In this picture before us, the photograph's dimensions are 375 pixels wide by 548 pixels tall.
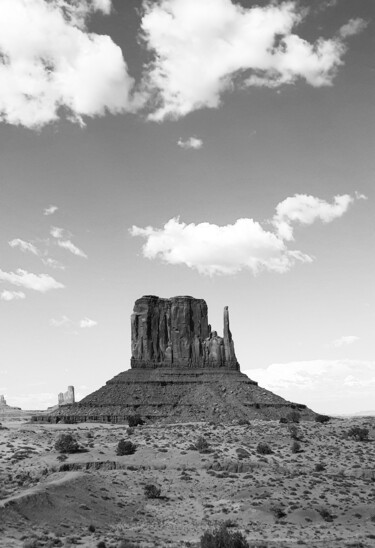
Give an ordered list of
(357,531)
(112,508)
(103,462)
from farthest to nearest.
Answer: (103,462) < (112,508) < (357,531)

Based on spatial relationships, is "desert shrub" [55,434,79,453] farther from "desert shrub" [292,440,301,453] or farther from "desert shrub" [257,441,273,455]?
"desert shrub" [292,440,301,453]

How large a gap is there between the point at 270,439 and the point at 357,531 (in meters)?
36.0

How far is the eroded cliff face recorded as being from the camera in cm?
14162

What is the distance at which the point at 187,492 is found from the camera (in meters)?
59.1

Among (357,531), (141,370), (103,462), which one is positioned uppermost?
(141,370)

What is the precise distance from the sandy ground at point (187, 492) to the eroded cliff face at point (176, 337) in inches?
2139

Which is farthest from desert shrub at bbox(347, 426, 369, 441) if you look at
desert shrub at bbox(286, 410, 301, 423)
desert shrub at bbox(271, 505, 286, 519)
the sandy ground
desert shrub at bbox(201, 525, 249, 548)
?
desert shrub at bbox(201, 525, 249, 548)

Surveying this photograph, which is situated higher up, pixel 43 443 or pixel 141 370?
pixel 141 370

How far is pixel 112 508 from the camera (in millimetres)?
53062

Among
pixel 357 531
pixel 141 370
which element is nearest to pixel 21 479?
pixel 357 531

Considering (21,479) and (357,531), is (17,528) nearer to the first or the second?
(21,479)

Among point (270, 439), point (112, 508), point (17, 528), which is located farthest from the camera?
point (270, 439)

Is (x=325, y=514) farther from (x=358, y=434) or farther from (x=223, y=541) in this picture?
(x=358, y=434)

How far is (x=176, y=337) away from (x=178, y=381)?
16.7m
